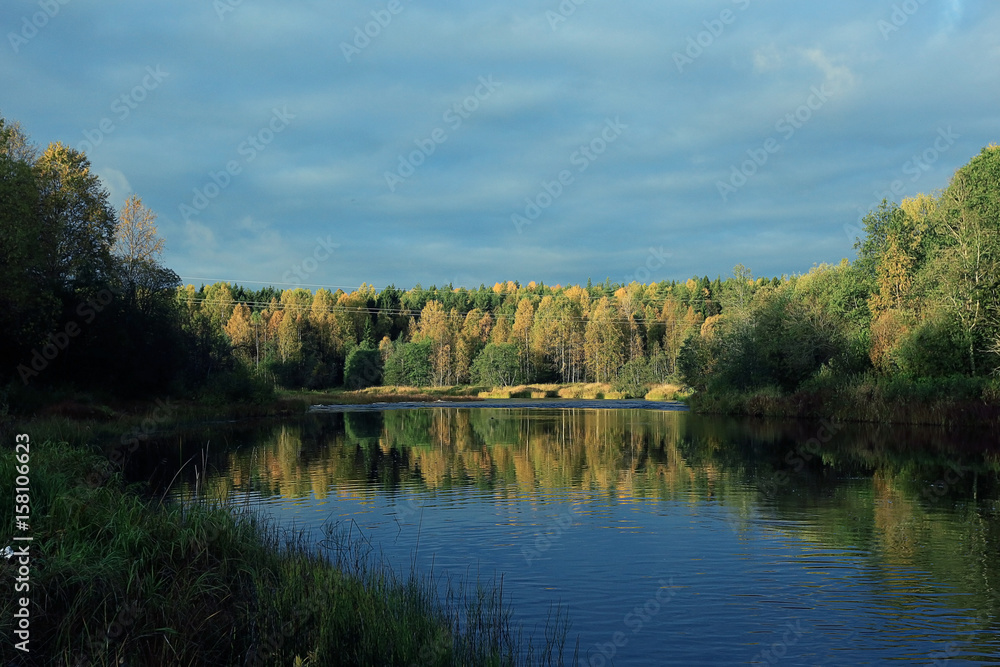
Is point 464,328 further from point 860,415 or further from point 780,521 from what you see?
point 780,521

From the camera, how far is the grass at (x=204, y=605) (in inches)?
350

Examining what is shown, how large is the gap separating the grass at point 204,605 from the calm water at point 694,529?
211 cm

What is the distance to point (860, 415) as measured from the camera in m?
49.5

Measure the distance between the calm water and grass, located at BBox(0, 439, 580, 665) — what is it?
2.11 metres

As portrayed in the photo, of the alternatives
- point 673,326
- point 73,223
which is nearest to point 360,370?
point 673,326

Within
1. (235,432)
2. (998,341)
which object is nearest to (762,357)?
(998,341)

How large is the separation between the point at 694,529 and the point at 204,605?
1244 centimetres

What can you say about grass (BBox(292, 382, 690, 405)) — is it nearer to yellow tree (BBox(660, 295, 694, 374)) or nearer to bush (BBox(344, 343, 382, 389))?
bush (BBox(344, 343, 382, 389))

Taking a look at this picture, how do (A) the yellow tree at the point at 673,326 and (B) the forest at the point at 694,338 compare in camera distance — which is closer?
(B) the forest at the point at 694,338

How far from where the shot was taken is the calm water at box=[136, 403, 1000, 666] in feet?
37.5
